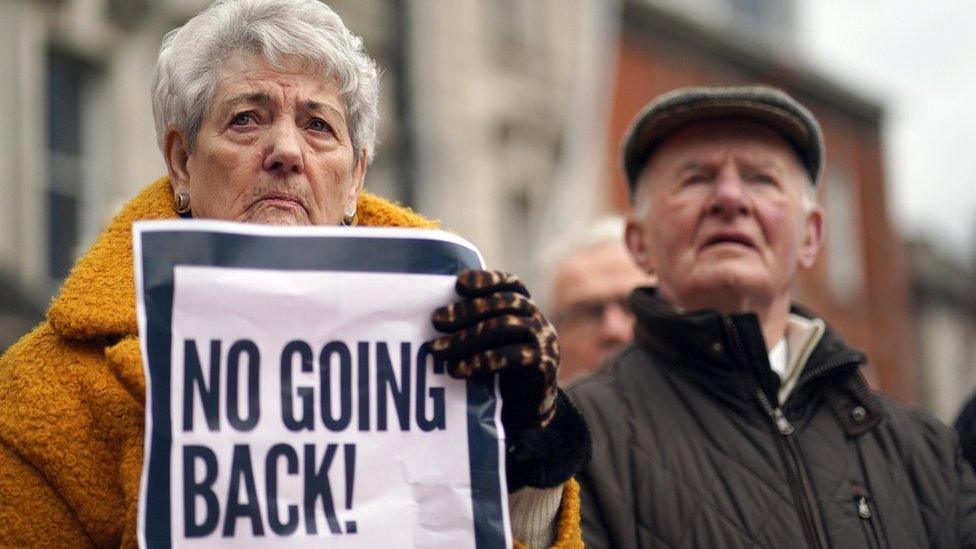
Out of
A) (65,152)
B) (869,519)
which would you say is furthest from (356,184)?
(65,152)

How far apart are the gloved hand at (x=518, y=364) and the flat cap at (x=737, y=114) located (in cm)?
118

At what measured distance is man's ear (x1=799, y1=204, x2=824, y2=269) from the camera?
3.33 m

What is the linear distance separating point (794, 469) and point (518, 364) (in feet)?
3.27

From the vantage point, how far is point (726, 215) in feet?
10.2

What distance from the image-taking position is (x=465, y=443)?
2.12 metres

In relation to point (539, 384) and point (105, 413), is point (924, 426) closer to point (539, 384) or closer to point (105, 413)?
point (539, 384)

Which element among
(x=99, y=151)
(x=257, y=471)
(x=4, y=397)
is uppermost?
(x=99, y=151)

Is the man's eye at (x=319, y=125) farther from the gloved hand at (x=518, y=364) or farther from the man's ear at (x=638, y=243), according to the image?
the man's ear at (x=638, y=243)

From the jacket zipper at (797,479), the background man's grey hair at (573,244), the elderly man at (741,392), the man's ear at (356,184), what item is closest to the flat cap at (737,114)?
the elderly man at (741,392)

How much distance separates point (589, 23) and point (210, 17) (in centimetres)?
1320

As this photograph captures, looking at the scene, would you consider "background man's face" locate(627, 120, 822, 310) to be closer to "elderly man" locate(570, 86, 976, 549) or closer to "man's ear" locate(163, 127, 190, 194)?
"elderly man" locate(570, 86, 976, 549)

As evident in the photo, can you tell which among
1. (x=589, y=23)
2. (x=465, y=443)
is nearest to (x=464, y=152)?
(x=589, y=23)

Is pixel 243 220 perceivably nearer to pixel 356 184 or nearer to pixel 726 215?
pixel 356 184

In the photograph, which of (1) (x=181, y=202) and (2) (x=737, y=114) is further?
(2) (x=737, y=114)
